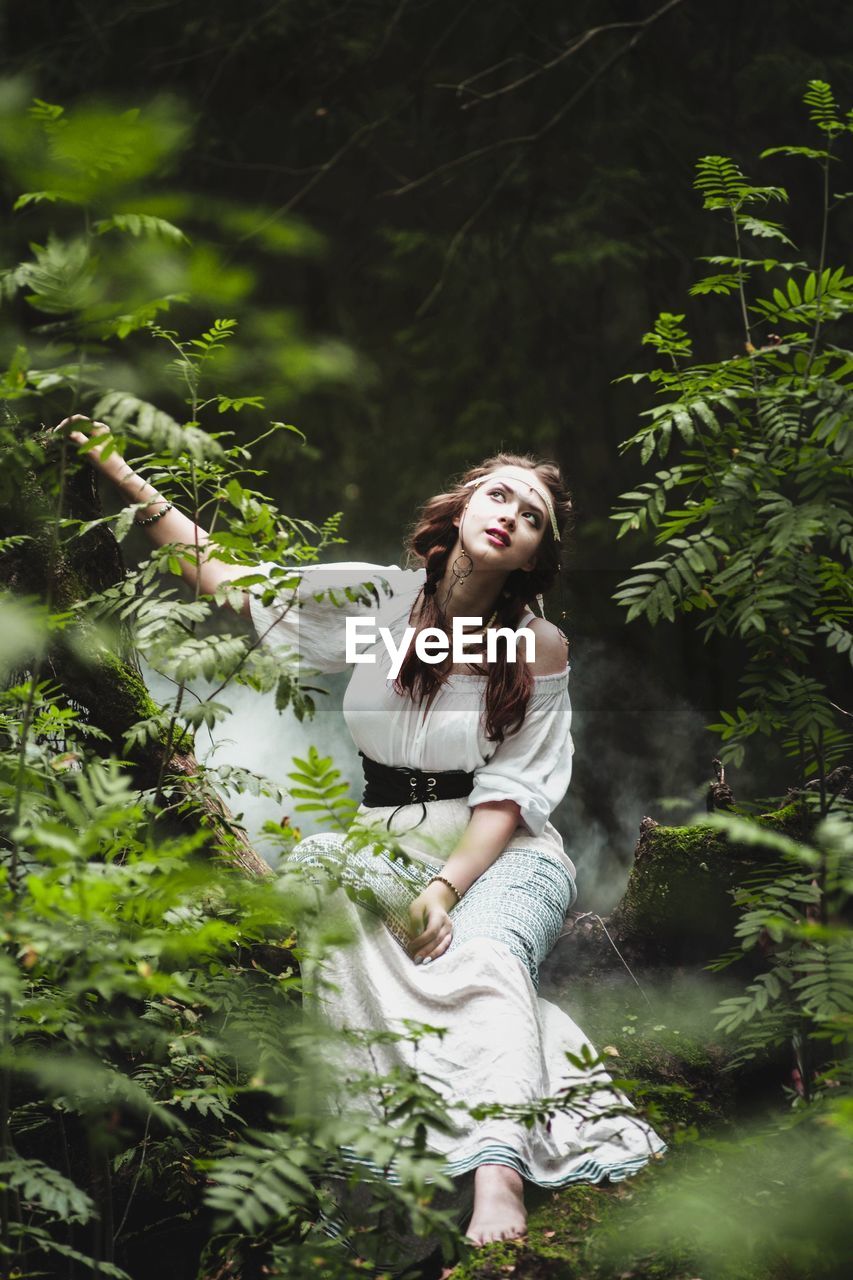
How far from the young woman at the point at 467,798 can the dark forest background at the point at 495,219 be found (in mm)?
1851

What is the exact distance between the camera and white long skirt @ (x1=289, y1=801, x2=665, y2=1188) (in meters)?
1.96

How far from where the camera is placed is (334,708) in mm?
4449

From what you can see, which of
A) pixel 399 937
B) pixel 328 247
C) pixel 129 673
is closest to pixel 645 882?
pixel 399 937

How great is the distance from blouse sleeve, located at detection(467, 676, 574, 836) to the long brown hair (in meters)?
0.03

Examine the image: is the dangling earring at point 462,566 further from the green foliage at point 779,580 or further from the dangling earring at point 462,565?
the green foliage at point 779,580

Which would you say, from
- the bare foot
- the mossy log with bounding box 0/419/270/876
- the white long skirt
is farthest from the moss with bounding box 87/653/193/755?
the bare foot

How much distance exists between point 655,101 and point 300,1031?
13.9 ft

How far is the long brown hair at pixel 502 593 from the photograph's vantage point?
8.07ft

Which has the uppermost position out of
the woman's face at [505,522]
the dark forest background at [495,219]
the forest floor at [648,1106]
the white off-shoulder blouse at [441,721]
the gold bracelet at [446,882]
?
the dark forest background at [495,219]

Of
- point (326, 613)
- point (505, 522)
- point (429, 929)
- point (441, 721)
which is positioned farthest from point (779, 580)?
point (326, 613)

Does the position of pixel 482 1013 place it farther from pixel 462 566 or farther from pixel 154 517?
Answer: pixel 154 517

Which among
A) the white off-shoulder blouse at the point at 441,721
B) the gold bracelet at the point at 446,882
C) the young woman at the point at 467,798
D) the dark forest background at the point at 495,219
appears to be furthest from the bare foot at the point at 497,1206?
the dark forest background at the point at 495,219

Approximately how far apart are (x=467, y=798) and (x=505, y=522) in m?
0.62

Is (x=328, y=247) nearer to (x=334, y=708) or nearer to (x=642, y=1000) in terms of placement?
(x=334, y=708)
